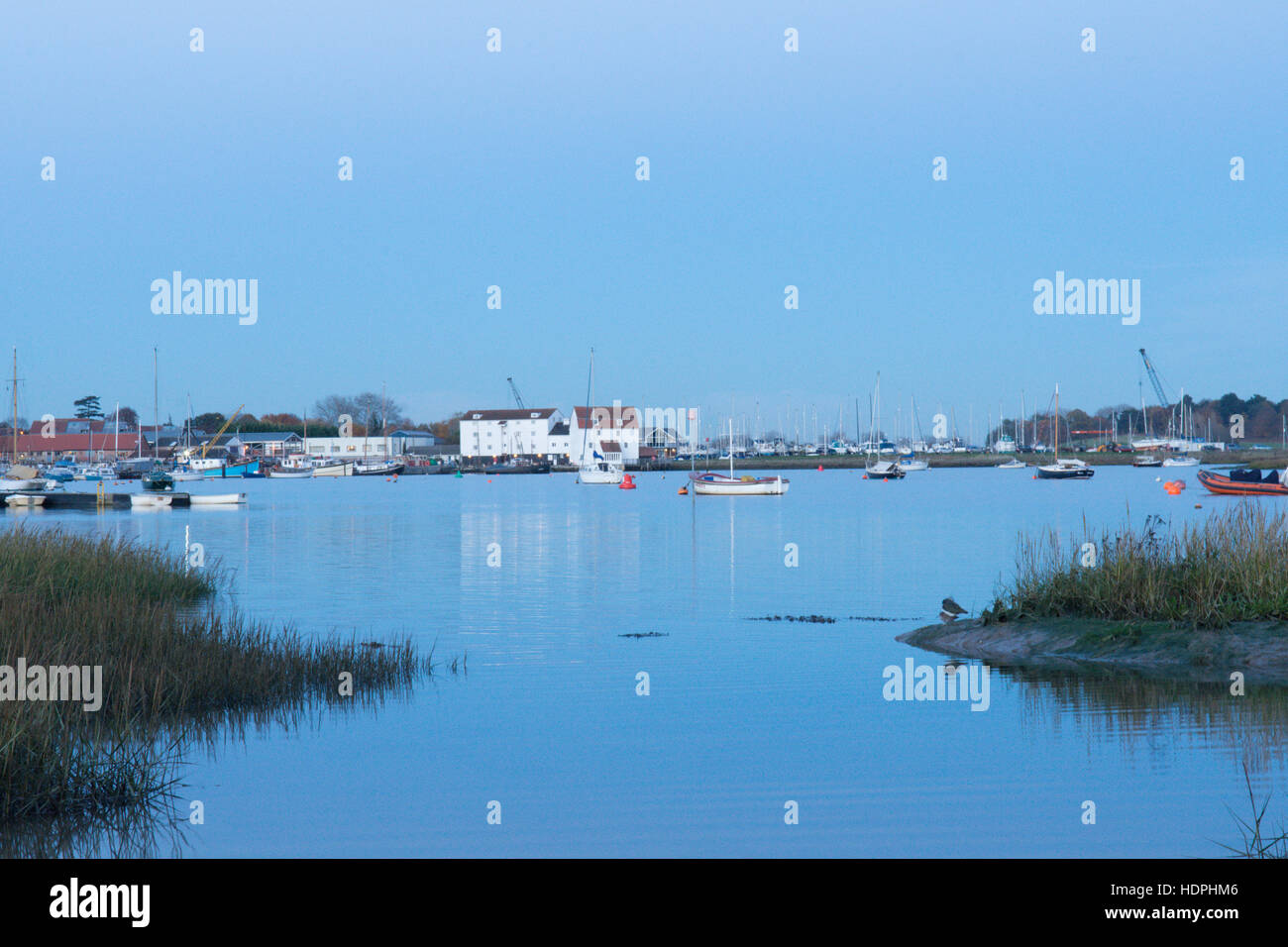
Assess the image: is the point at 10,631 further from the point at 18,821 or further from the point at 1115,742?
the point at 1115,742

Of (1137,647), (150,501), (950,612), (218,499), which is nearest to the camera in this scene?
(1137,647)

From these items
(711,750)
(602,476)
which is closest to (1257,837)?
(711,750)

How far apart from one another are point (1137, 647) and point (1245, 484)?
238 ft

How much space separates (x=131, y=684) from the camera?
13641mm

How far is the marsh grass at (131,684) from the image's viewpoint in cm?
1067

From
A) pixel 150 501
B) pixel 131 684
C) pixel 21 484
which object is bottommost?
pixel 150 501

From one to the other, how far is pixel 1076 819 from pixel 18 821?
9584 millimetres

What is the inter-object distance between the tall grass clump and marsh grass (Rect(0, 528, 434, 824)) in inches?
439

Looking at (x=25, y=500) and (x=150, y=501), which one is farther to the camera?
(x=150, y=501)

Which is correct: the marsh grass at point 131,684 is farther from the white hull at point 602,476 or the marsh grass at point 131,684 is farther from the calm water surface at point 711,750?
the white hull at point 602,476

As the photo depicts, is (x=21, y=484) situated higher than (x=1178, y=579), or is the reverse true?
(x=21, y=484)

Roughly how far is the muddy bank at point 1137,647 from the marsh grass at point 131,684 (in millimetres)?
9916

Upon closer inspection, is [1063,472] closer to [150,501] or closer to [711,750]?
[150,501]
